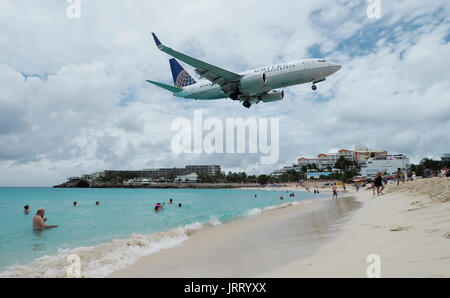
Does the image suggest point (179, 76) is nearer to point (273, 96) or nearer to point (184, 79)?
point (184, 79)

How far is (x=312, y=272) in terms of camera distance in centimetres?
427

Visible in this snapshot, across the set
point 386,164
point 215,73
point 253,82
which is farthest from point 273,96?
point 386,164

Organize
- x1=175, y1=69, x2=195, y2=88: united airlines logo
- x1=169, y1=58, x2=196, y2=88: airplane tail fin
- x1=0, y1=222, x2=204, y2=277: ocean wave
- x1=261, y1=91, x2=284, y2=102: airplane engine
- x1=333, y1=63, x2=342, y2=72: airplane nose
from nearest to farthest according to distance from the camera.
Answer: x1=0, y1=222, x2=204, y2=277: ocean wave, x1=333, y1=63, x2=342, y2=72: airplane nose, x1=261, y1=91, x2=284, y2=102: airplane engine, x1=175, y1=69, x2=195, y2=88: united airlines logo, x1=169, y1=58, x2=196, y2=88: airplane tail fin

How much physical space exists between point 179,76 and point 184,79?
159 centimetres

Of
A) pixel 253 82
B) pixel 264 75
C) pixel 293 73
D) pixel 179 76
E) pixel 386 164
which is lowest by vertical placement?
pixel 386 164

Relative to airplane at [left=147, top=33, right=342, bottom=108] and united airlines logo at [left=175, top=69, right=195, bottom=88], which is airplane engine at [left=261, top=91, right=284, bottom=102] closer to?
airplane at [left=147, top=33, right=342, bottom=108]

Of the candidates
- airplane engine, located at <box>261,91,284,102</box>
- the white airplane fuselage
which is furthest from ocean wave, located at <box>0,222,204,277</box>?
airplane engine, located at <box>261,91,284,102</box>

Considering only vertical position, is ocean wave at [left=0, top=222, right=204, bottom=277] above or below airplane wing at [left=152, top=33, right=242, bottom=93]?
below

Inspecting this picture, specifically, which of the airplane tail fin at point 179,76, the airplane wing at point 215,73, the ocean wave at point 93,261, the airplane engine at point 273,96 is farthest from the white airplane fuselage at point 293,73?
the airplane tail fin at point 179,76

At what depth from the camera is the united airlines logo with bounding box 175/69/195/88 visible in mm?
35312

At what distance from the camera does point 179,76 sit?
37.4 metres

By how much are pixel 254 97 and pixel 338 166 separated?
4956 inches

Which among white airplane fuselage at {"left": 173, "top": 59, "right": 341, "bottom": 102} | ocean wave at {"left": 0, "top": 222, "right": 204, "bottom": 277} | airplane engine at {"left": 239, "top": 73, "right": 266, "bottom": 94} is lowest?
ocean wave at {"left": 0, "top": 222, "right": 204, "bottom": 277}

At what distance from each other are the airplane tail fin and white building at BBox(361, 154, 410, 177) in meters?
118
